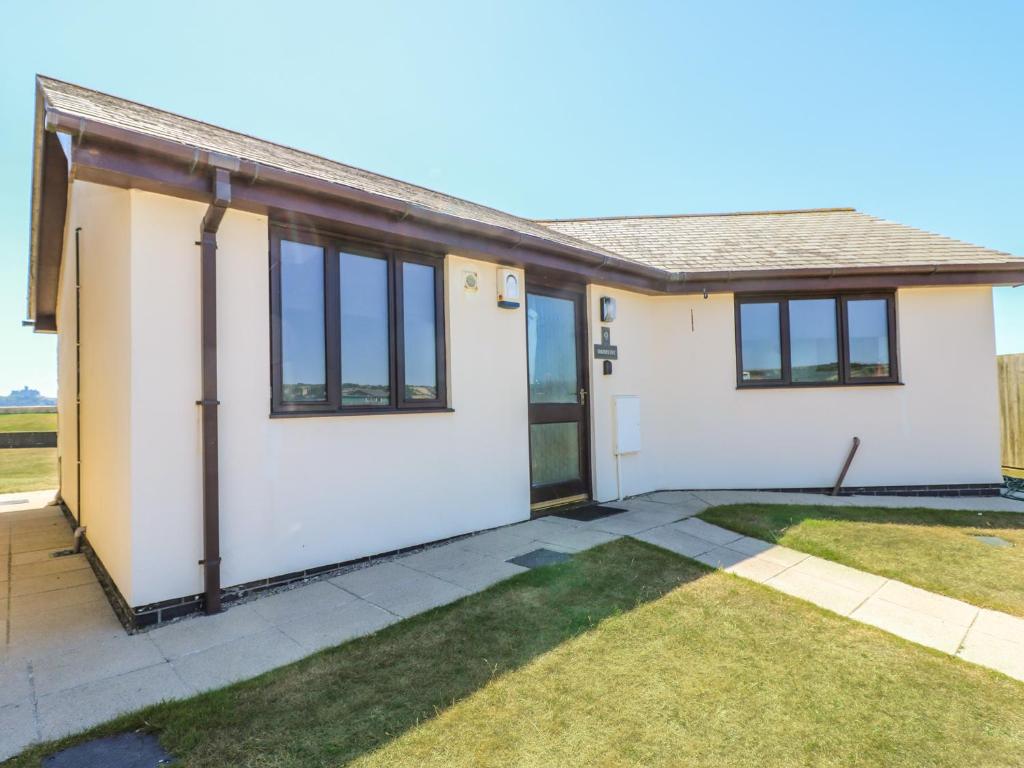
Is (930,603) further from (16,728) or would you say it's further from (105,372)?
(105,372)

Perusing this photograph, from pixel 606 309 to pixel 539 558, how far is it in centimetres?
376

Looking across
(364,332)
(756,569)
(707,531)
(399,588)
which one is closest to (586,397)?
(707,531)

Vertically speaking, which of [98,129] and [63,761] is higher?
[98,129]

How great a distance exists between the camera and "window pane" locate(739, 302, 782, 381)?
310 inches

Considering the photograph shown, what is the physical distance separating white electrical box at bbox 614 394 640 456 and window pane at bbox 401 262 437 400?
9.66 feet

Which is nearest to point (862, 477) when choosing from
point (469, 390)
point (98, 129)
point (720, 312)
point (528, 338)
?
point (720, 312)

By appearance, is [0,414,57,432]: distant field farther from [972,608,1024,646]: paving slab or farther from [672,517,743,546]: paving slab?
[972,608,1024,646]: paving slab

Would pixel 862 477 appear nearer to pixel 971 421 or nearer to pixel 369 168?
pixel 971 421

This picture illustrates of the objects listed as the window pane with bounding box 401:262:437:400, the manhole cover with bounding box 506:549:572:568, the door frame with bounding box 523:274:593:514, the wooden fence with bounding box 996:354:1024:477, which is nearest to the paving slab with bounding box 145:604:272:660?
the manhole cover with bounding box 506:549:572:568

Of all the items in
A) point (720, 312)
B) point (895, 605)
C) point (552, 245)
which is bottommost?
point (895, 605)

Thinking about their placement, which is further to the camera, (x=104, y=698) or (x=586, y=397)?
(x=586, y=397)

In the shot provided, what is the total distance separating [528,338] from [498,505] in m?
2.09

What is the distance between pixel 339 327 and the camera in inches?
178

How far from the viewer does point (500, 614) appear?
353 centimetres
